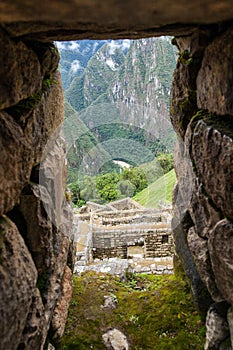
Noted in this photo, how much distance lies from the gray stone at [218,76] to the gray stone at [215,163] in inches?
10.5

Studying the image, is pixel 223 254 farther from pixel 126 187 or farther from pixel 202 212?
pixel 126 187

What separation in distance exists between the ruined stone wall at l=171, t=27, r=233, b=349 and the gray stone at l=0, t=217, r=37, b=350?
225cm

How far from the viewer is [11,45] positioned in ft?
9.21

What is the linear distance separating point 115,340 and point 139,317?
2.50 feet

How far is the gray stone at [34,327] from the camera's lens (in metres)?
3.26

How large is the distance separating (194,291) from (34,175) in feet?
11.5

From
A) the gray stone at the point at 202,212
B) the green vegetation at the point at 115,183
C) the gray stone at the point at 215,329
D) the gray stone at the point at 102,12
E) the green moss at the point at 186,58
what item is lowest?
the gray stone at the point at 215,329

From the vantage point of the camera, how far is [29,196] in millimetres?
3740

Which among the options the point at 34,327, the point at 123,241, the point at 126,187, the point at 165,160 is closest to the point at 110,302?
the point at 34,327

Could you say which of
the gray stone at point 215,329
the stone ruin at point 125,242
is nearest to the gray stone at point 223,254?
the gray stone at point 215,329

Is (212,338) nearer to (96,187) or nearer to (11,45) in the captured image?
(11,45)

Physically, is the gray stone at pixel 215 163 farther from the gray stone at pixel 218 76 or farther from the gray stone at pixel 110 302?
the gray stone at pixel 110 302

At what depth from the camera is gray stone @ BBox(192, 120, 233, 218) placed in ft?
10.4

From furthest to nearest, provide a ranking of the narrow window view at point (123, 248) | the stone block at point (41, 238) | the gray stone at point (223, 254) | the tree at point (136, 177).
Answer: the tree at point (136, 177), the narrow window view at point (123, 248), the stone block at point (41, 238), the gray stone at point (223, 254)
